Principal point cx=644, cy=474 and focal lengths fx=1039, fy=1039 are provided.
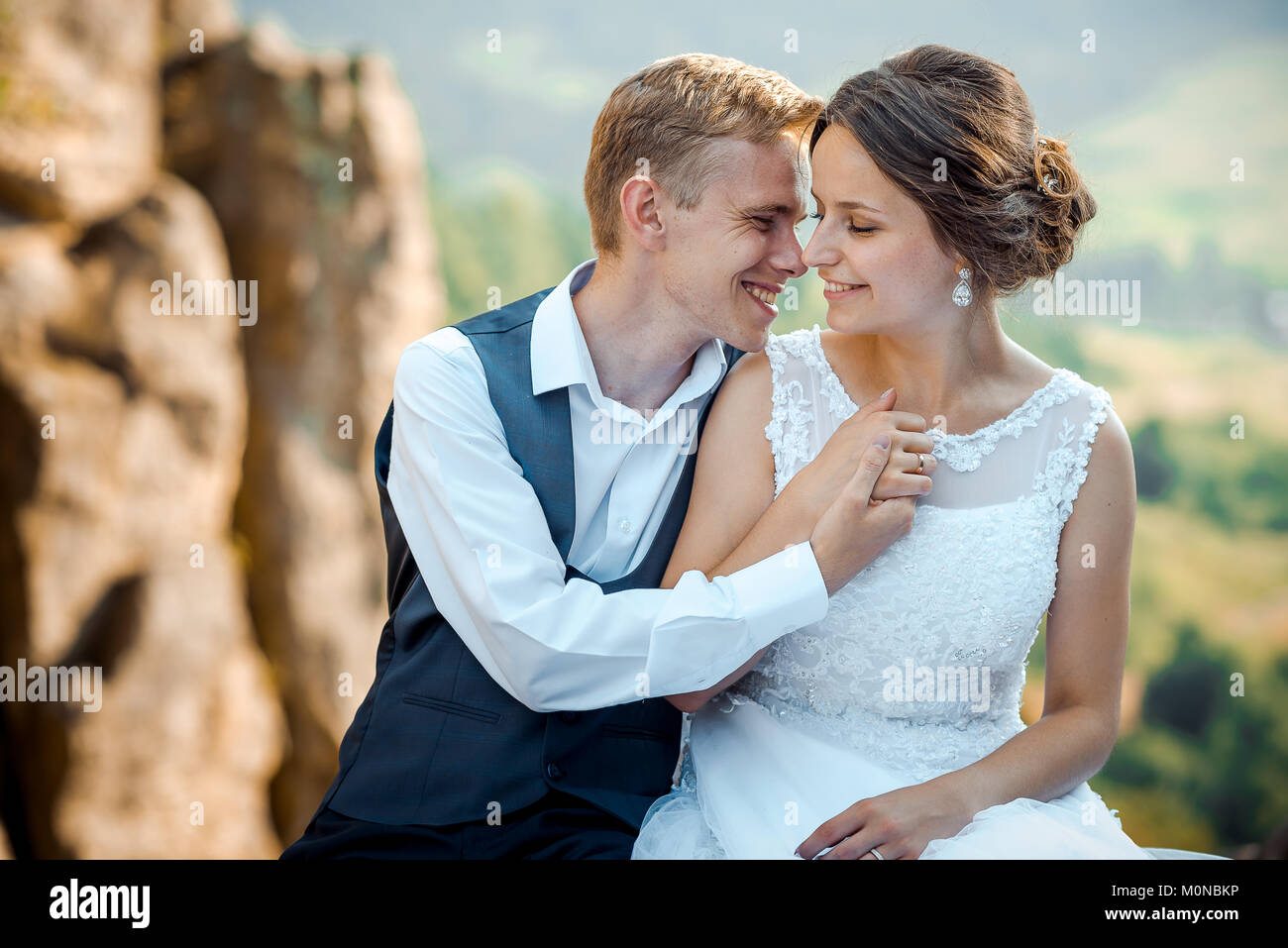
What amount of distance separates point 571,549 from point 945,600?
0.66 metres

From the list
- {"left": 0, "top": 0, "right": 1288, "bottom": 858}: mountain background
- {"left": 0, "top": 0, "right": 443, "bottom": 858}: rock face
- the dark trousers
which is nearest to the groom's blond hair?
the dark trousers

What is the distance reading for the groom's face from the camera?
77.2 inches

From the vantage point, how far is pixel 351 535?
484cm

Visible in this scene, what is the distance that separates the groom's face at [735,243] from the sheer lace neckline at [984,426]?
18 centimetres

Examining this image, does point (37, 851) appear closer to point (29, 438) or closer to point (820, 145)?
point (29, 438)

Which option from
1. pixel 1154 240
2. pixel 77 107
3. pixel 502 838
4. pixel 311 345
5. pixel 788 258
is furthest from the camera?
pixel 1154 240

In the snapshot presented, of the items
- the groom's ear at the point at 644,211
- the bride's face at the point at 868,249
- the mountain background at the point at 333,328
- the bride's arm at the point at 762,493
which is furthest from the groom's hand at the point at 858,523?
the mountain background at the point at 333,328

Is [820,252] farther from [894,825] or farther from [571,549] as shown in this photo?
[894,825]

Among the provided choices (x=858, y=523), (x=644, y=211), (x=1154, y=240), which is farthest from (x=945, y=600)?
(x=1154, y=240)

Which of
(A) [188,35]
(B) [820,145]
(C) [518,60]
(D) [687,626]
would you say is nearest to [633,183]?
(B) [820,145]

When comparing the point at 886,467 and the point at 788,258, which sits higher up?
the point at 788,258

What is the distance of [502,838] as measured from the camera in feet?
5.52

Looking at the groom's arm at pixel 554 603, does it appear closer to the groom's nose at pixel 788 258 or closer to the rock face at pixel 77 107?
the groom's nose at pixel 788 258

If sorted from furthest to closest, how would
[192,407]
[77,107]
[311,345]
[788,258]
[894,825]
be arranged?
[311,345]
[192,407]
[77,107]
[788,258]
[894,825]
